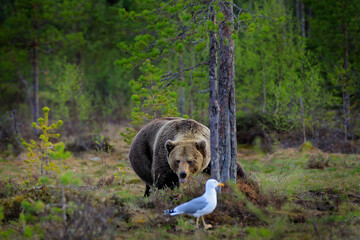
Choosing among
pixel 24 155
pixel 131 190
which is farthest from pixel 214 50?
pixel 24 155

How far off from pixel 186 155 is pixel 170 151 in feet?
1.52

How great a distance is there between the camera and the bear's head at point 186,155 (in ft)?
22.6

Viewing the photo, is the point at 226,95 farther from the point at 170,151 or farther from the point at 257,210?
the point at 257,210

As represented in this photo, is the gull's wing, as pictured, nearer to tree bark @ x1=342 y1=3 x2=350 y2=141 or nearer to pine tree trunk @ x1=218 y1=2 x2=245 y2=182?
pine tree trunk @ x1=218 y1=2 x2=245 y2=182

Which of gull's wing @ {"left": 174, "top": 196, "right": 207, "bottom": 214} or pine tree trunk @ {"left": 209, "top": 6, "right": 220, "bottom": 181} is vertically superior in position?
pine tree trunk @ {"left": 209, "top": 6, "right": 220, "bottom": 181}

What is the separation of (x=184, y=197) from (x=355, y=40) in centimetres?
1626

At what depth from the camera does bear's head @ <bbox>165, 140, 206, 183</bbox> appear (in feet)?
22.6

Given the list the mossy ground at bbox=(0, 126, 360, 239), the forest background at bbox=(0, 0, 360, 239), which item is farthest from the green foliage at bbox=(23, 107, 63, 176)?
the mossy ground at bbox=(0, 126, 360, 239)

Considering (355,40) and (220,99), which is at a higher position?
(355,40)

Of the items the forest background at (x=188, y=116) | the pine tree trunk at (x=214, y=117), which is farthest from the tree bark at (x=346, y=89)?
the pine tree trunk at (x=214, y=117)

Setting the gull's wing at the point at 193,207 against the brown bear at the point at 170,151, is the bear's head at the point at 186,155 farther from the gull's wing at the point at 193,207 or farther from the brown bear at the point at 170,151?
the gull's wing at the point at 193,207

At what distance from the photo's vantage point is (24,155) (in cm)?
1602

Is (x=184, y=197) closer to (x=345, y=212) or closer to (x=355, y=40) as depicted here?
(x=345, y=212)

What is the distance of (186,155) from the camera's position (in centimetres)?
691
